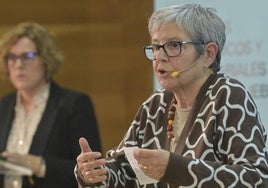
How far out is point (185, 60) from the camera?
8.13ft

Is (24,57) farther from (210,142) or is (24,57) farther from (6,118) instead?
(210,142)

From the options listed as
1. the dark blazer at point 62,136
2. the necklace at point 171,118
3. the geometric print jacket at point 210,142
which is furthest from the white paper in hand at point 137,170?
the dark blazer at point 62,136

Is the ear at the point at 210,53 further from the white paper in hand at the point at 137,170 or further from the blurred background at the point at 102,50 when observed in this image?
the blurred background at the point at 102,50

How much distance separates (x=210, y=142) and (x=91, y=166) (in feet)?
1.28

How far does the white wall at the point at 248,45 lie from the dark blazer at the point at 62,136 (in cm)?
87

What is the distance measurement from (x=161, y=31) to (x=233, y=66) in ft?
4.19

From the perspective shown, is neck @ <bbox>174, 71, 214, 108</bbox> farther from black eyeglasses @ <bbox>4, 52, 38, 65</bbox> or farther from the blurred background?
the blurred background

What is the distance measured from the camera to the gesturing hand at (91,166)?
240 centimetres

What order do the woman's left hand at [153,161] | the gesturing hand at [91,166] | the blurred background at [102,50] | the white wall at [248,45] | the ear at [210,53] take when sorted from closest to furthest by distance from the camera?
1. the woman's left hand at [153,161]
2. the gesturing hand at [91,166]
3. the ear at [210,53]
4. the white wall at [248,45]
5. the blurred background at [102,50]

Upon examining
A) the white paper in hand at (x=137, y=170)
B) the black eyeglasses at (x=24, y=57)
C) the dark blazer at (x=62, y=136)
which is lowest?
the dark blazer at (x=62, y=136)

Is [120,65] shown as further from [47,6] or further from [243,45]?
[243,45]

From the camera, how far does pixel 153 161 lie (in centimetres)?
221

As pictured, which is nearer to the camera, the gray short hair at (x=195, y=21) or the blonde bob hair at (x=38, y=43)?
the gray short hair at (x=195, y=21)

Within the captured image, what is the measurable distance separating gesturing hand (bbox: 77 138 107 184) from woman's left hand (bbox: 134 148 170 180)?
196 mm
